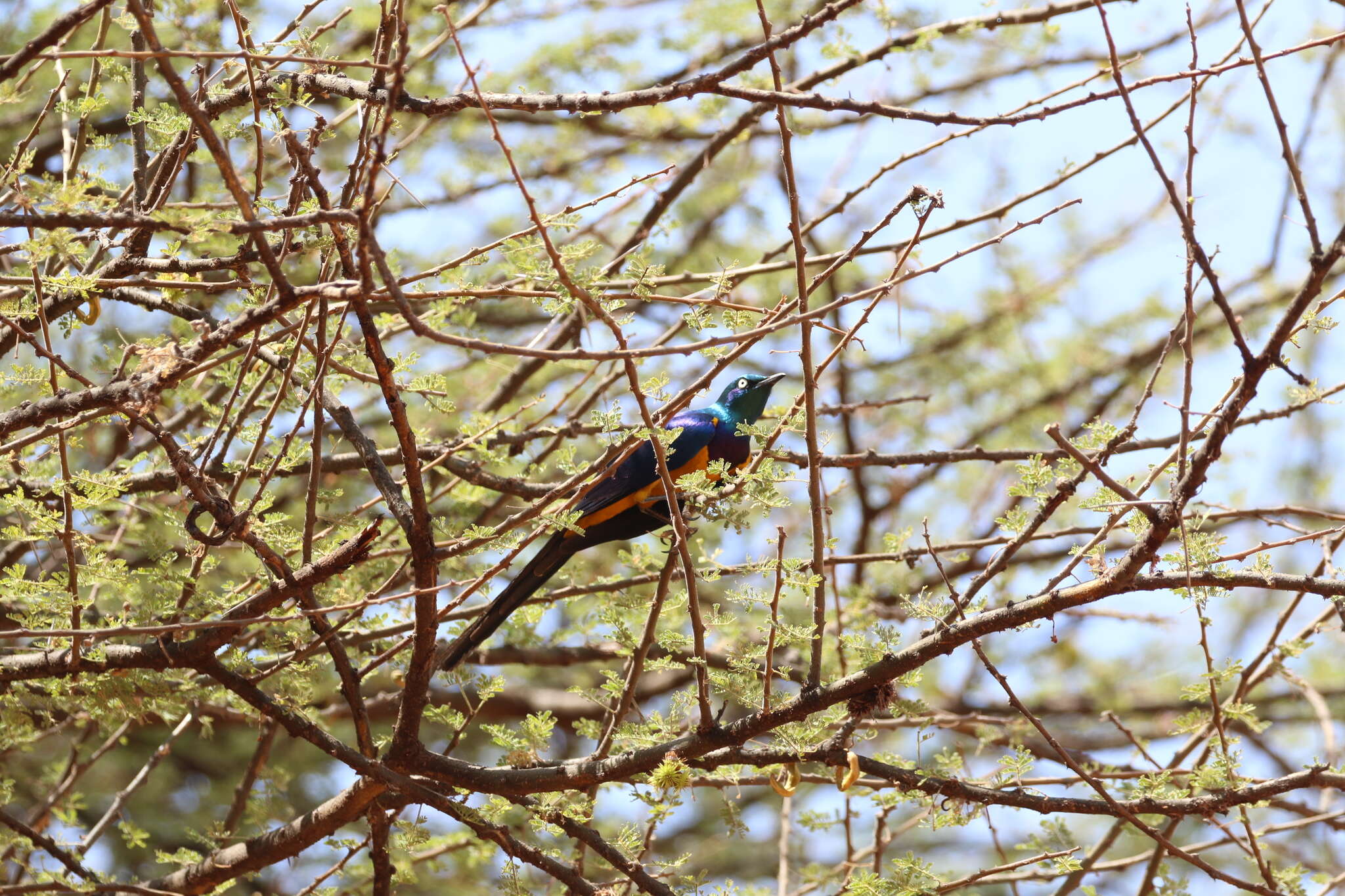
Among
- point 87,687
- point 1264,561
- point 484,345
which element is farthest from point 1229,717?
point 87,687

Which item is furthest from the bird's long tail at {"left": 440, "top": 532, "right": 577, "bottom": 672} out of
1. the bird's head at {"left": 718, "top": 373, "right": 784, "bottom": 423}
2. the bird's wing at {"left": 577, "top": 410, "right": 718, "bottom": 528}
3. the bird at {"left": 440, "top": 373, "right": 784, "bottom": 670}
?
the bird's head at {"left": 718, "top": 373, "right": 784, "bottom": 423}

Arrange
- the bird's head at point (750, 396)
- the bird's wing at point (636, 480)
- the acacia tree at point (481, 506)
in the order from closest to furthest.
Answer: the acacia tree at point (481, 506) < the bird's wing at point (636, 480) < the bird's head at point (750, 396)

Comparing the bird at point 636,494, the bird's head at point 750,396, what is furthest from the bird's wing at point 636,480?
the bird's head at point 750,396

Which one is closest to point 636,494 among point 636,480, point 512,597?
point 636,480

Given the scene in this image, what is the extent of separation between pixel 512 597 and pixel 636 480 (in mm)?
780

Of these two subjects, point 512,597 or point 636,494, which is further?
point 636,494

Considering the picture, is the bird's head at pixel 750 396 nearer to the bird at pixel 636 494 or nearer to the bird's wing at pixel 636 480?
the bird at pixel 636 494

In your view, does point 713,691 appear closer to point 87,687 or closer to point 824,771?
point 824,771

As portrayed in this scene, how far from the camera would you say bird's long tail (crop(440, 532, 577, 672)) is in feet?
13.2

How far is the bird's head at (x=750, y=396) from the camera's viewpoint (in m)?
5.28

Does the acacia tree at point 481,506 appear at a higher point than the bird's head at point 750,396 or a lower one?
lower

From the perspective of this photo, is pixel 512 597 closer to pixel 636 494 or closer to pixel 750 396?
pixel 636 494

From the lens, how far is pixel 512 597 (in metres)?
4.12

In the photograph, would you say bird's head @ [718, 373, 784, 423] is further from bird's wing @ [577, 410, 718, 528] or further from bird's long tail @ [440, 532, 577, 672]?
bird's long tail @ [440, 532, 577, 672]
